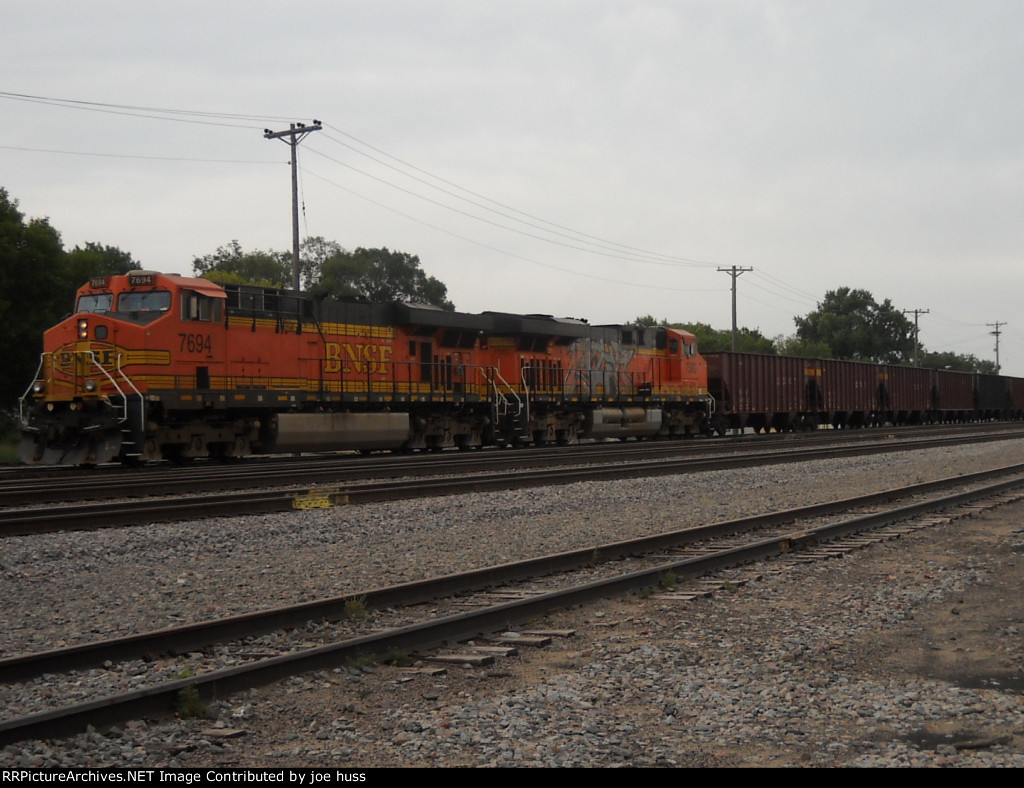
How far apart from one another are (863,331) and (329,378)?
106 metres

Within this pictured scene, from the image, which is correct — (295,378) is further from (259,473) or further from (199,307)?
(259,473)

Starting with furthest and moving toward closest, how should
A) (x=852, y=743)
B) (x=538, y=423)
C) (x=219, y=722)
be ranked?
(x=538, y=423)
(x=219, y=722)
(x=852, y=743)

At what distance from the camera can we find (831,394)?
44.9 meters

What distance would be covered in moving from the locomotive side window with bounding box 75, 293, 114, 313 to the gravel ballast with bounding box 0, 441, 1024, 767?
9.66m

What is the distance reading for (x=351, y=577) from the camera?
28.2ft

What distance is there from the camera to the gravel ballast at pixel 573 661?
14.5ft

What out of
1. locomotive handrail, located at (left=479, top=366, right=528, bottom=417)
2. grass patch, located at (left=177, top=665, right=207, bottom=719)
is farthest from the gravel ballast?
locomotive handrail, located at (left=479, top=366, right=528, bottom=417)

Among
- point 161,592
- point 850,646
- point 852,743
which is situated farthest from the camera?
point 161,592

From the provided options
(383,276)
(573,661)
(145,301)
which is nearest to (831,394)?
(145,301)

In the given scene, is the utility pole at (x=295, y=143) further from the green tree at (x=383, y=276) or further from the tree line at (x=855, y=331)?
the tree line at (x=855, y=331)

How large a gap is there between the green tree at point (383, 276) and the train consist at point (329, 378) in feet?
179

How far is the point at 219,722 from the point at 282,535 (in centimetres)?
628

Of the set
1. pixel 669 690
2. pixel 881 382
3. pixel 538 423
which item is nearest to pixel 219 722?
pixel 669 690

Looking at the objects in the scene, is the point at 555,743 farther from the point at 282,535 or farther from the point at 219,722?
the point at 282,535
